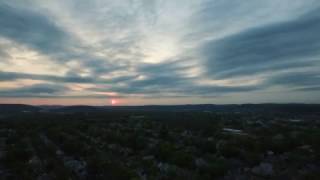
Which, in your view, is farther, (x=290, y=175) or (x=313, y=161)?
(x=313, y=161)

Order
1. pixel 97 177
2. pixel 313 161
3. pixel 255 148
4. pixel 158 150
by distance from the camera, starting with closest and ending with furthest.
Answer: pixel 97 177
pixel 313 161
pixel 158 150
pixel 255 148

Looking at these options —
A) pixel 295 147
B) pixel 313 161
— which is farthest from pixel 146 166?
pixel 295 147

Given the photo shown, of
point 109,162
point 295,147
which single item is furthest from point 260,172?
point 295,147

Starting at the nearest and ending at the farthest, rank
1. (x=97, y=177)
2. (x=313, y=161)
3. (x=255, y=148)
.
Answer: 1. (x=97, y=177)
2. (x=313, y=161)
3. (x=255, y=148)

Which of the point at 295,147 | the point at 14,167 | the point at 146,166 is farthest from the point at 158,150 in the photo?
the point at 295,147

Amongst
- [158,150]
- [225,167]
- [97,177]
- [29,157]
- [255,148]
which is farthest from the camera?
[255,148]

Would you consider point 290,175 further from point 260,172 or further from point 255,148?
point 255,148

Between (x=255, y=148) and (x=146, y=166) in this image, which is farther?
(x=255, y=148)

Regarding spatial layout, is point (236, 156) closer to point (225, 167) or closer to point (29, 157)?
point (225, 167)

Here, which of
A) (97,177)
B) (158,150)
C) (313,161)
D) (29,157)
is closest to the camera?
(97,177)
